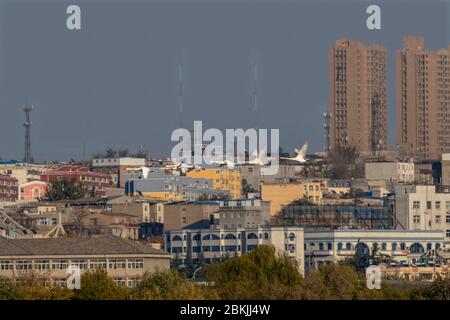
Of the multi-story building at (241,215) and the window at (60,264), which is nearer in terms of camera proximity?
the window at (60,264)

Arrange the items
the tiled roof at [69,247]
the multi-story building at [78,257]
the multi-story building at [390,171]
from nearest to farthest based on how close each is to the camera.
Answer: the multi-story building at [78,257] → the tiled roof at [69,247] → the multi-story building at [390,171]

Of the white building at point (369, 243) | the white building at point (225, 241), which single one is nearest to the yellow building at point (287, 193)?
the white building at point (369, 243)

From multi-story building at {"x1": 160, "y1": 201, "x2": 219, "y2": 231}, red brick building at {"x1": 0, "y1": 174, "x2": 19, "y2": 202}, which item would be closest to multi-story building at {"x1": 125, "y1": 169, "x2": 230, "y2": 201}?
red brick building at {"x1": 0, "y1": 174, "x2": 19, "y2": 202}

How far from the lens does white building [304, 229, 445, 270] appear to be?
134 metres

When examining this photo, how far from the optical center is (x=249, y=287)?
254 ft

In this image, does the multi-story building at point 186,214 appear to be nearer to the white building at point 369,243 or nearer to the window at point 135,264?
the white building at point 369,243

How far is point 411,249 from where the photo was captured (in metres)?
138

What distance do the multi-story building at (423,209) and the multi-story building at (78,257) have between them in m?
44.9

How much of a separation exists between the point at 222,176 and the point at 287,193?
67.3ft

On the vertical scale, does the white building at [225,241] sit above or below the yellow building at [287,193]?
below

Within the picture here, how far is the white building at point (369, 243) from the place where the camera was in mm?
133625

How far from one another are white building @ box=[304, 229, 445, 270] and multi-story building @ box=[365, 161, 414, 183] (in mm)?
32082

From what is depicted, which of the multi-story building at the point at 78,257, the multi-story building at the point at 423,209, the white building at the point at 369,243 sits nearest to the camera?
the multi-story building at the point at 78,257
